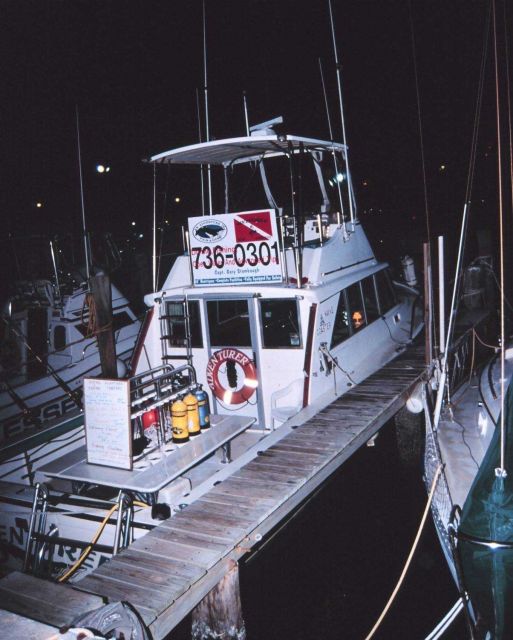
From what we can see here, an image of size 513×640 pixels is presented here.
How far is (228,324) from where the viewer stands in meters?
7.13

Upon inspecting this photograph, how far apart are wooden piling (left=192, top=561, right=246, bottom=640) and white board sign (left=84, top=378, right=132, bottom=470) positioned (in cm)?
143

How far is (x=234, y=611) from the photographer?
373 cm

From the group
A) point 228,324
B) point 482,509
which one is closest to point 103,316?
point 228,324

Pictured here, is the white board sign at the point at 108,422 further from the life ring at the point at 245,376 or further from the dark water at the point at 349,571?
the life ring at the point at 245,376

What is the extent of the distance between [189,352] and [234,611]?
3.52m

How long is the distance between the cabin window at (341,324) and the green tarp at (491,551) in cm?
324

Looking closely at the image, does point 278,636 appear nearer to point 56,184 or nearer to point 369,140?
point 56,184

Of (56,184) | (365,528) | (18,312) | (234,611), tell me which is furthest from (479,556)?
(56,184)

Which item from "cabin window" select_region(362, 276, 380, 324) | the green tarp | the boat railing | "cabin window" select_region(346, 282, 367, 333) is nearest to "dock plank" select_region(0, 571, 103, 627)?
the boat railing

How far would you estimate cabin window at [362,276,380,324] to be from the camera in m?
8.10

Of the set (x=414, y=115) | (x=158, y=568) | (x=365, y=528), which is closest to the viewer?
(x=158, y=568)

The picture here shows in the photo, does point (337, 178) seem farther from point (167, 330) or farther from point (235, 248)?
point (167, 330)

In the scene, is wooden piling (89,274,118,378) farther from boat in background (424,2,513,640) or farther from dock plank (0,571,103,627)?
boat in background (424,2,513,640)

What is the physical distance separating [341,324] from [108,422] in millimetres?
3759
